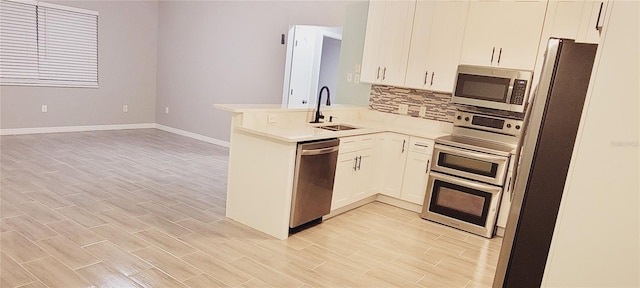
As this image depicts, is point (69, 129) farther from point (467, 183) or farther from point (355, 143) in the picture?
point (467, 183)

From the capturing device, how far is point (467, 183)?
3.79 m

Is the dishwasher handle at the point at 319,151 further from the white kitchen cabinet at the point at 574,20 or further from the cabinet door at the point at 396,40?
the white kitchen cabinet at the point at 574,20

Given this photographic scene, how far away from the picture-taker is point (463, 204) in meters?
3.84

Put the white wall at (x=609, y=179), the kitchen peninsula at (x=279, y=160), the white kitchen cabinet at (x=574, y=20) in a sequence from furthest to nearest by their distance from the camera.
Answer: the white kitchen cabinet at (x=574, y=20) < the kitchen peninsula at (x=279, y=160) < the white wall at (x=609, y=179)

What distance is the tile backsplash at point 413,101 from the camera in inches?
178

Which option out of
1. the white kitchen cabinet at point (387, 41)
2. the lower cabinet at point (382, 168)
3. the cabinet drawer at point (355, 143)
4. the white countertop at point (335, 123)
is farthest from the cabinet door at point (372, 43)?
the cabinet drawer at point (355, 143)

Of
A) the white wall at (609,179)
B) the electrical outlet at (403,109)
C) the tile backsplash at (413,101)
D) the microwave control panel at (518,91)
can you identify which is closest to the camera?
the white wall at (609,179)

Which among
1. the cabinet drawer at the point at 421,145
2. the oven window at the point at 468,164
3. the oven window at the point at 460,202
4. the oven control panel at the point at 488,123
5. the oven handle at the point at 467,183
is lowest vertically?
the oven window at the point at 460,202

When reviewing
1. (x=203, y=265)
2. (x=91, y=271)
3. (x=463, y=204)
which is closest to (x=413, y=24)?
(x=463, y=204)

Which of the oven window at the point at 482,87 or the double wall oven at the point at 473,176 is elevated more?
the oven window at the point at 482,87

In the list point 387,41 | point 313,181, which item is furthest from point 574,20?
point 313,181

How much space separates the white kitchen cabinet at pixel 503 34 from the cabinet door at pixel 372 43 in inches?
39.0

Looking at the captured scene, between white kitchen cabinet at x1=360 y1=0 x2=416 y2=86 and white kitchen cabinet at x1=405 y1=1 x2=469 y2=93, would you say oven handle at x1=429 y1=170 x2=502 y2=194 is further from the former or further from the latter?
white kitchen cabinet at x1=360 y1=0 x2=416 y2=86

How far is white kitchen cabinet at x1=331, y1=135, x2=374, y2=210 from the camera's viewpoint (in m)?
3.78
